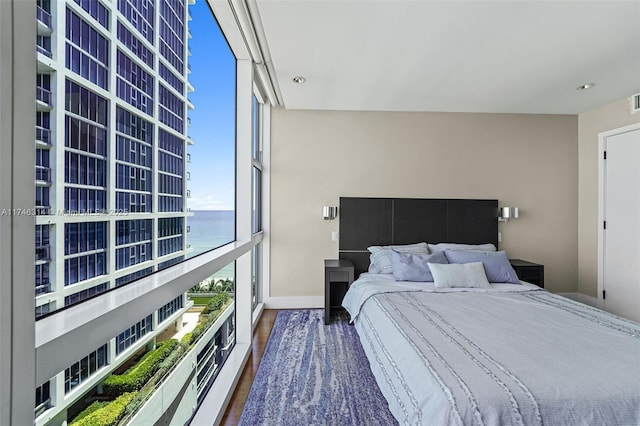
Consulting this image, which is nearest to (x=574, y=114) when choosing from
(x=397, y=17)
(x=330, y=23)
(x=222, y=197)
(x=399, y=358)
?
(x=397, y=17)

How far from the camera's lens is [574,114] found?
4227 millimetres

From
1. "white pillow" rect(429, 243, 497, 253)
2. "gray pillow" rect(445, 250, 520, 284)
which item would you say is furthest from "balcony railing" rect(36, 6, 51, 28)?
"white pillow" rect(429, 243, 497, 253)

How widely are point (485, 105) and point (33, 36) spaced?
14.0 feet

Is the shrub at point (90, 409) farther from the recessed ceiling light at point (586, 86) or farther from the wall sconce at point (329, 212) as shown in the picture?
the recessed ceiling light at point (586, 86)

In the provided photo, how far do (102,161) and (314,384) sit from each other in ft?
6.66

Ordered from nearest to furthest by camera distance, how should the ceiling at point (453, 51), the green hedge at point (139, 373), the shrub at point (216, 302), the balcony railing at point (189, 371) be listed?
the green hedge at point (139, 373) → the balcony railing at point (189, 371) → the ceiling at point (453, 51) → the shrub at point (216, 302)

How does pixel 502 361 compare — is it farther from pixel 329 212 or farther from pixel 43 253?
pixel 329 212

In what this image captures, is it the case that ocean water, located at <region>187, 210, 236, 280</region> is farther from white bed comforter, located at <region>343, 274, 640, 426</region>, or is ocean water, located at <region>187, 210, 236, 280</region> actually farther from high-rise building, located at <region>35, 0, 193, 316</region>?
white bed comforter, located at <region>343, 274, 640, 426</region>

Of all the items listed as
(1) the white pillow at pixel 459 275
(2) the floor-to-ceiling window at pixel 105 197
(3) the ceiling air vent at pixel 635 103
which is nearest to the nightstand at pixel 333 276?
(1) the white pillow at pixel 459 275

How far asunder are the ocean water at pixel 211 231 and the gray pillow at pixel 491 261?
238cm

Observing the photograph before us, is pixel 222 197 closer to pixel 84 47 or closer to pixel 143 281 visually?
pixel 143 281

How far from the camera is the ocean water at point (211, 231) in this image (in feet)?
6.00

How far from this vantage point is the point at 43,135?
30.5 inches

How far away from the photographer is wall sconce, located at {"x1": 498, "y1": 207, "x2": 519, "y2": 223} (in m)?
4.09
